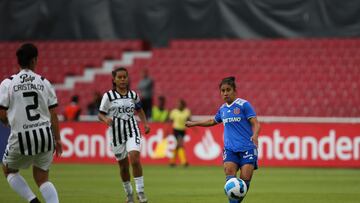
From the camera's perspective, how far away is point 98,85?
3438 centimetres

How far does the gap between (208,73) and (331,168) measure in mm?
8480

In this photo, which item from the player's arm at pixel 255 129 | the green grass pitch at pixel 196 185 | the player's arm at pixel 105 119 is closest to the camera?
the player's arm at pixel 255 129

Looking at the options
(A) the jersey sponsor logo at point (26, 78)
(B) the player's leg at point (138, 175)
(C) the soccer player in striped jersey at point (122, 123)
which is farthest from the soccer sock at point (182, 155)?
(A) the jersey sponsor logo at point (26, 78)

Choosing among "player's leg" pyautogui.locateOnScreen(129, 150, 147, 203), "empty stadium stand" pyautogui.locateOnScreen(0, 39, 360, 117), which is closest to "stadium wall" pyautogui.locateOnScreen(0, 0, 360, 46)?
"empty stadium stand" pyautogui.locateOnScreen(0, 39, 360, 117)

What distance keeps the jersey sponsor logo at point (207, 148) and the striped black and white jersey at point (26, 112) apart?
54.4 feet

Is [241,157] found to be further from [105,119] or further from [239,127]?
[105,119]

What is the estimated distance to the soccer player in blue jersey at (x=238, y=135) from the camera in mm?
12797

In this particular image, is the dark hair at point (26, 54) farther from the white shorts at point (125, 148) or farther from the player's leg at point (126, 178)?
the player's leg at point (126, 178)

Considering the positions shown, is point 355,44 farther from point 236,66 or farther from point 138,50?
point 138,50

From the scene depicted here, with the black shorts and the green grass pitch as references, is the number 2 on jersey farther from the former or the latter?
the black shorts

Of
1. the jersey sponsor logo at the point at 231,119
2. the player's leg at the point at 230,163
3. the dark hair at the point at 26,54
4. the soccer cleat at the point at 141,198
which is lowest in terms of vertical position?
the soccer cleat at the point at 141,198

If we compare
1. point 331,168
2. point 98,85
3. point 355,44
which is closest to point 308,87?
point 355,44

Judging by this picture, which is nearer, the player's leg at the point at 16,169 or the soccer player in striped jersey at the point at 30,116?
the soccer player in striped jersey at the point at 30,116

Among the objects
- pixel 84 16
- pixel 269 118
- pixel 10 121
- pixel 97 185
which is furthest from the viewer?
pixel 84 16
